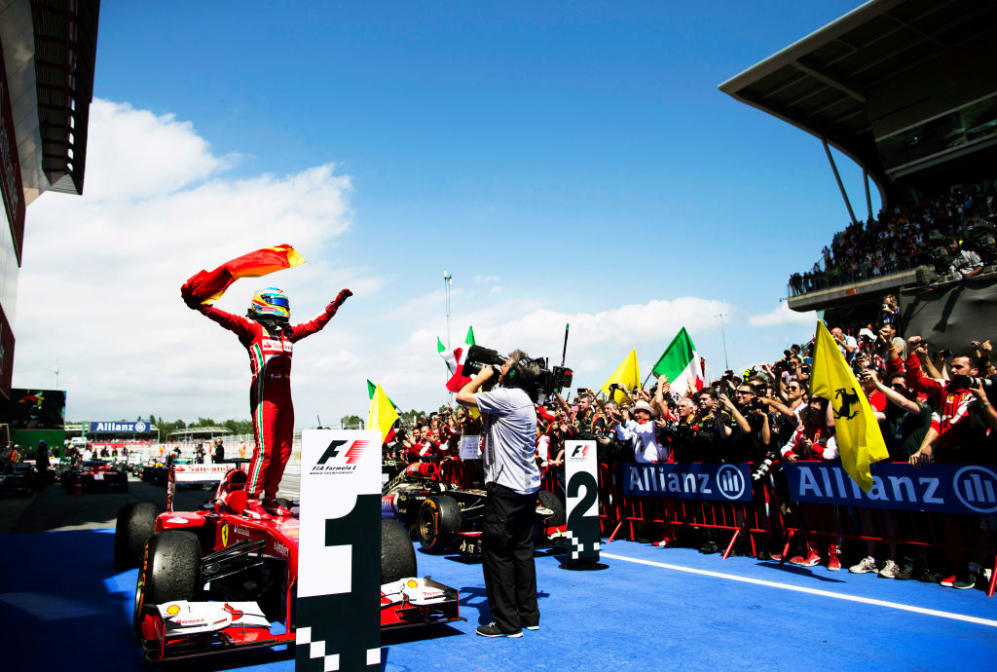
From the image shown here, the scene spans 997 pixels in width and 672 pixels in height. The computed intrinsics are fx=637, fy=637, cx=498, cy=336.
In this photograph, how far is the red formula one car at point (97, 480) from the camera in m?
23.2

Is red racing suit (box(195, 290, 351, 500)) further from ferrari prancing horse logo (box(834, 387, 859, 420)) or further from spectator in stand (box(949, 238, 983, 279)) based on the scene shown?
spectator in stand (box(949, 238, 983, 279))

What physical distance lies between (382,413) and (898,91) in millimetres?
27856

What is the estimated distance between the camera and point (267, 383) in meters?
5.50

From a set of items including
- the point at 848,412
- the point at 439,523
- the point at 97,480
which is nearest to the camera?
the point at 848,412

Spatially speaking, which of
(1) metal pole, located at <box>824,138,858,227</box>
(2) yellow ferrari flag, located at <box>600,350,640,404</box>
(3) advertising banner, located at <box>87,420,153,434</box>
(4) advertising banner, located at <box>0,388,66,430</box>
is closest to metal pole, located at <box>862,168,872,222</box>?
(1) metal pole, located at <box>824,138,858,227</box>

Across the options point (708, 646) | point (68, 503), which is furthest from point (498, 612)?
point (68, 503)

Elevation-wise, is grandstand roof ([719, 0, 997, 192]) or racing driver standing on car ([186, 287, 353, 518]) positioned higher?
grandstand roof ([719, 0, 997, 192])

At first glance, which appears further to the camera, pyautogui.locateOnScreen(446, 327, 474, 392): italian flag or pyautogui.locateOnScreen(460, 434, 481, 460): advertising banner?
pyautogui.locateOnScreen(460, 434, 481, 460): advertising banner

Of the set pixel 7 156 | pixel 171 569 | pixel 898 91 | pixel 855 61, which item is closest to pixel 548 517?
pixel 171 569

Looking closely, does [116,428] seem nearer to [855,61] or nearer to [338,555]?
[855,61]

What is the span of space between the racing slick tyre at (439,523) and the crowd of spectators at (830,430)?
2.23 m

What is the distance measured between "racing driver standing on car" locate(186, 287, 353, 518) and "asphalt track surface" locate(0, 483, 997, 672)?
1.41 metres

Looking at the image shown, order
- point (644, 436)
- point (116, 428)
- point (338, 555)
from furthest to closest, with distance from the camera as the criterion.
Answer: point (116, 428) → point (644, 436) → point (338, 555)

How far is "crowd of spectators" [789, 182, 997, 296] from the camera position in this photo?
942 inches
